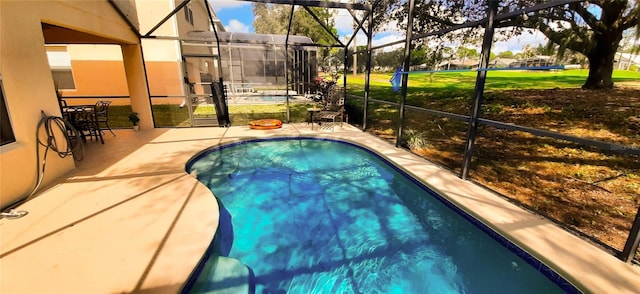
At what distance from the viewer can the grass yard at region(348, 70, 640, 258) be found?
3.45 meters

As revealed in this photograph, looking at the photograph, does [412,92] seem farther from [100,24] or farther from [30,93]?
[30,93]

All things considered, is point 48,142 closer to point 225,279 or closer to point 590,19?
point 225,279

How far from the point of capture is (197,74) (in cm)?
1252

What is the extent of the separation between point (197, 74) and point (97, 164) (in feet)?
29.3

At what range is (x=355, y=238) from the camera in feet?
10.9

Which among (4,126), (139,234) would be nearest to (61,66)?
(4,126)

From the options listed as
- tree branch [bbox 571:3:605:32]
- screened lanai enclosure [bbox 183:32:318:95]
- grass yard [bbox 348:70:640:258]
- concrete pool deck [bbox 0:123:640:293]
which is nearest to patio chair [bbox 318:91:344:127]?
grass yard [bbox 348:70:640:258]

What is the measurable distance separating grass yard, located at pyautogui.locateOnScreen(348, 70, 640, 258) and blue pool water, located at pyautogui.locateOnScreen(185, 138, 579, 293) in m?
0.98

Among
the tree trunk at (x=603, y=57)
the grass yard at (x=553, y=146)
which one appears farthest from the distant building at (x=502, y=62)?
the tree trunk at (x=603, y=57)

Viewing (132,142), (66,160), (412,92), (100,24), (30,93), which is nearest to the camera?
(30,93)

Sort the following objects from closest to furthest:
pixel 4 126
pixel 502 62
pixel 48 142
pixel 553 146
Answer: pixel 4 126 < pixel 48 142 < pixel 502 62 < pixel 553 146

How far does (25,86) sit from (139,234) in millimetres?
2769

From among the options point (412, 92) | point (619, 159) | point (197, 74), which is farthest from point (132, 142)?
point (412, 92)

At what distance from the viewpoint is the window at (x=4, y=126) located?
3166 millimetres
